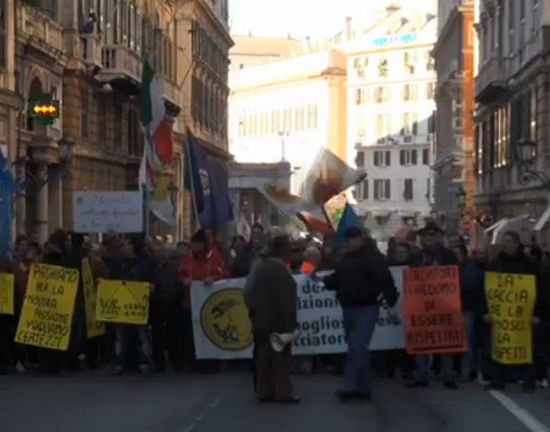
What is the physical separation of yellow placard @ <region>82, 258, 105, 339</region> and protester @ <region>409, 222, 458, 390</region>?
4.07m

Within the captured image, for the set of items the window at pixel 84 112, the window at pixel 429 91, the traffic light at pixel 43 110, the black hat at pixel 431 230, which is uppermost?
the window at pixel 429 91

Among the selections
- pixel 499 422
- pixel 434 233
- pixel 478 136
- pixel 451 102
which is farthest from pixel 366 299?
pixel 451 102

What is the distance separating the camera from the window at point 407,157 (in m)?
123

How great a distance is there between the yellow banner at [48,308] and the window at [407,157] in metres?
104

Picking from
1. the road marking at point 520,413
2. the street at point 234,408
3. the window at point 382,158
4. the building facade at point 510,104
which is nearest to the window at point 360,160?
the window at point 382,158

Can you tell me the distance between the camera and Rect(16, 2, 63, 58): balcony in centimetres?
3722

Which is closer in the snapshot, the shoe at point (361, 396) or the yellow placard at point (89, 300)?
the shoe at point (361, 396)

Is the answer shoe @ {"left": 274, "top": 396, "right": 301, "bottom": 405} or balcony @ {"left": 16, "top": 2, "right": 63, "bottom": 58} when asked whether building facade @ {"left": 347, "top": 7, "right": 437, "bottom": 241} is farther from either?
shoe @ {"left": 274, "top": 396, "right": 301, "bottom": 405}

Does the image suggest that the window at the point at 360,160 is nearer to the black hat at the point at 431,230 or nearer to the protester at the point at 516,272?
the black hat at the point at 431,230

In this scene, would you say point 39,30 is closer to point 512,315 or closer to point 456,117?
point 512,315

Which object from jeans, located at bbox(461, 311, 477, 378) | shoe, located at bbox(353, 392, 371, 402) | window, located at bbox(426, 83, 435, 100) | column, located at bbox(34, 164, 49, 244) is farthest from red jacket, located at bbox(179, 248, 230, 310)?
window, located at bbox(426, 83, 435, 100)

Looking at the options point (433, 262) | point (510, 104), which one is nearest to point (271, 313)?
point (433, 262)

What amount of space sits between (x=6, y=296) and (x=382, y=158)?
Result: 353ft

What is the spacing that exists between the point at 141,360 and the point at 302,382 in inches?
99.3
